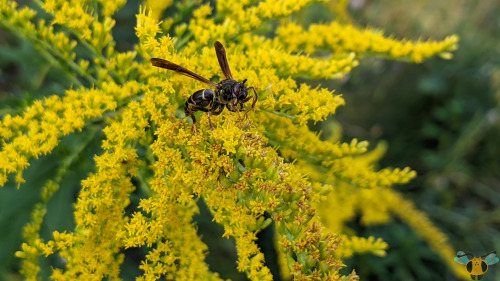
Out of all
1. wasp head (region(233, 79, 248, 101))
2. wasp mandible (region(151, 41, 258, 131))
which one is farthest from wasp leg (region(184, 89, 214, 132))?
wasp head (region(233, 79, 248, 101))

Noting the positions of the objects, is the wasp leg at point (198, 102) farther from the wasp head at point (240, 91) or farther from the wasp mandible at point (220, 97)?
the wasp head at point (240, 91)

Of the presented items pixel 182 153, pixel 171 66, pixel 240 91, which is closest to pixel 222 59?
pixel 240 91

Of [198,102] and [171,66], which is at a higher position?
[171,66]

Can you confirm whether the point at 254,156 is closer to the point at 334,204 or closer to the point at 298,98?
the point at 298,98

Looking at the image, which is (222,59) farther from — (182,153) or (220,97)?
(182,153)

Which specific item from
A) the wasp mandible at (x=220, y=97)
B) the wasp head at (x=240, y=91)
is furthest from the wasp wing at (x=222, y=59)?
the wasp head at (x=240, y=91)

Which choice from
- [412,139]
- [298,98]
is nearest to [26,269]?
[298,98]
